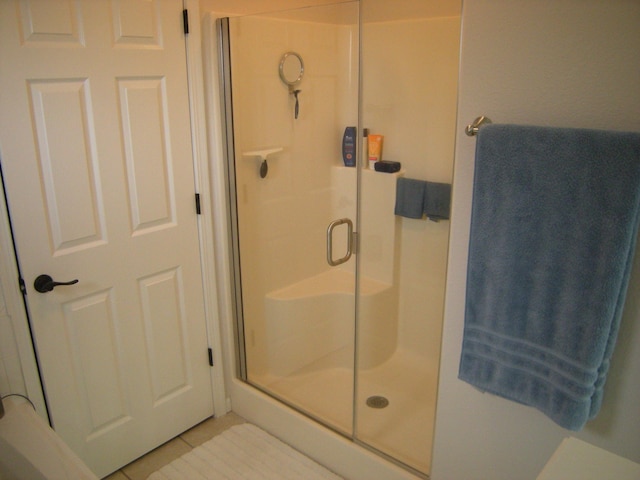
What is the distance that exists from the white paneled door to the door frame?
29 mm

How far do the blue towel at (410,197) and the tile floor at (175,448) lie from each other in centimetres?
141

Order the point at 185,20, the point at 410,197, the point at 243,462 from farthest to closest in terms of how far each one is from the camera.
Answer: the point at 410,197
the point at 243,462
the point at 185,20

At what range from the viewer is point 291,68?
2492 millimetres

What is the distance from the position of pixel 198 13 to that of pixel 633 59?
164cm

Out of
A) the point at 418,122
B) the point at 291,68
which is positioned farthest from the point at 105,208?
the point at 418,122

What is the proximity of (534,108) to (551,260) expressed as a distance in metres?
0.41

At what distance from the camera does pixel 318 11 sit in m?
2.39

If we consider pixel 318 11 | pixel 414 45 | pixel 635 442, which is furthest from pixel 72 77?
pixel 635 442

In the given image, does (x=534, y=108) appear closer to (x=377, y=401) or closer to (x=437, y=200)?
(x=437, y=200)

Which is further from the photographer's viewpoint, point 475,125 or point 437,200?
point 437,200

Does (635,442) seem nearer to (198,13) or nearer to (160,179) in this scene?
(160,179)

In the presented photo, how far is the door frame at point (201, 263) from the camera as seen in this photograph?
1681mm

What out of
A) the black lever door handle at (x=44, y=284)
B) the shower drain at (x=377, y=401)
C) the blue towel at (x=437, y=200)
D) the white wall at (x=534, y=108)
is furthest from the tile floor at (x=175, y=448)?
the blue towel at (x=437, y=200)

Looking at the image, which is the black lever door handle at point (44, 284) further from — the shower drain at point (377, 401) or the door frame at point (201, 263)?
the shower drain at point (377, 401)
